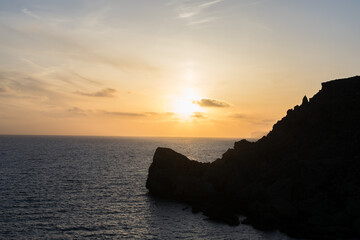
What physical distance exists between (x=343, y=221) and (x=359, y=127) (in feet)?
68.2

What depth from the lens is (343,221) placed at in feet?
149

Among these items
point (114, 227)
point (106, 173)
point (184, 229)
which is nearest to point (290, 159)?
point (184, 229)

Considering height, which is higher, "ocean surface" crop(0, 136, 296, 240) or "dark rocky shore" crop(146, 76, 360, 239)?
"dark rocky shore" crop(146, 76, 360, 239)

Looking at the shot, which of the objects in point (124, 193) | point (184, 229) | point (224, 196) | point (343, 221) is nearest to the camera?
point (343, 221)

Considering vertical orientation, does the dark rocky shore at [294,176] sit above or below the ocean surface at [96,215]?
above

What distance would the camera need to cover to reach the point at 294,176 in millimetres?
55281

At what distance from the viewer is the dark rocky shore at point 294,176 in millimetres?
48656

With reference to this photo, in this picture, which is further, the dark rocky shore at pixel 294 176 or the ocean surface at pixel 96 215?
the dark rocky shore at pixel 294 176

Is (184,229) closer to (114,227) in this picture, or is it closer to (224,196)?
(114,227)

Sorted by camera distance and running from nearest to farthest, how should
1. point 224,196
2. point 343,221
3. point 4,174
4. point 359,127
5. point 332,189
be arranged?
point 343,221 → point 332,189 → point 359,127 → point 224,196 → point 4,174

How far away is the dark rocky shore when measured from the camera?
48656mm

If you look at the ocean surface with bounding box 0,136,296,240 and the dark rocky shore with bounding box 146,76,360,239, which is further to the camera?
the dark rocky shore with bounding box 146,76,360,239

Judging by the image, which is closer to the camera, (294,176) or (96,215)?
(96,215)

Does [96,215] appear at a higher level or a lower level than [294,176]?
lower
